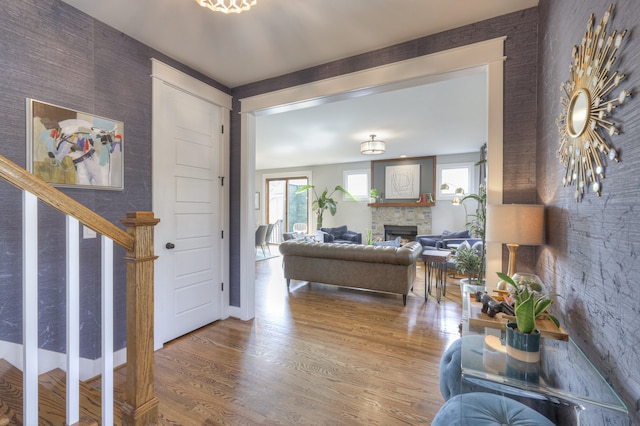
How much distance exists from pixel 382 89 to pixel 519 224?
5.29 ft

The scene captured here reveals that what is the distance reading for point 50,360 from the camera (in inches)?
75.8

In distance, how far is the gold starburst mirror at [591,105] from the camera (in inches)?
38.5

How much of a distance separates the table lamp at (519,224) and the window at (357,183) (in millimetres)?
6526

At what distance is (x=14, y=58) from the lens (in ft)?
5.81

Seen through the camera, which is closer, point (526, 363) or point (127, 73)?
point (526, 363)

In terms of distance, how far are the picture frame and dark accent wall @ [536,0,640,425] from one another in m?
2.90

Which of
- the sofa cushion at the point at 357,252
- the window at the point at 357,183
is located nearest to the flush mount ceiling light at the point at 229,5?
the sofa cushion at the point at 357,252

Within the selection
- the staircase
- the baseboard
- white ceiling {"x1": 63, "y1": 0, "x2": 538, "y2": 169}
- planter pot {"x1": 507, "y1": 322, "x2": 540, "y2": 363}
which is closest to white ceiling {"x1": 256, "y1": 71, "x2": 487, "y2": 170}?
white ceiling {"x1": 63, "y1": 0, "x2": 538, "y2": 169}

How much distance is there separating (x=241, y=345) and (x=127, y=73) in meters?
2.56

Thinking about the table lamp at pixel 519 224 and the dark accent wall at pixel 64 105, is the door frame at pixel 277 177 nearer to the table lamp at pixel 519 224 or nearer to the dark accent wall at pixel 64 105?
the dark accent wall at pixel 64 105

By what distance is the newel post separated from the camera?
4.39 feet

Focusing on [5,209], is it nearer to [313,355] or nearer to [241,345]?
[241,345]

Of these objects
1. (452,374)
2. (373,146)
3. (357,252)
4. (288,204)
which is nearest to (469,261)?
(357,252)

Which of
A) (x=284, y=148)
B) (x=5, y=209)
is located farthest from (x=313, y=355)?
(x=284, y=148)
